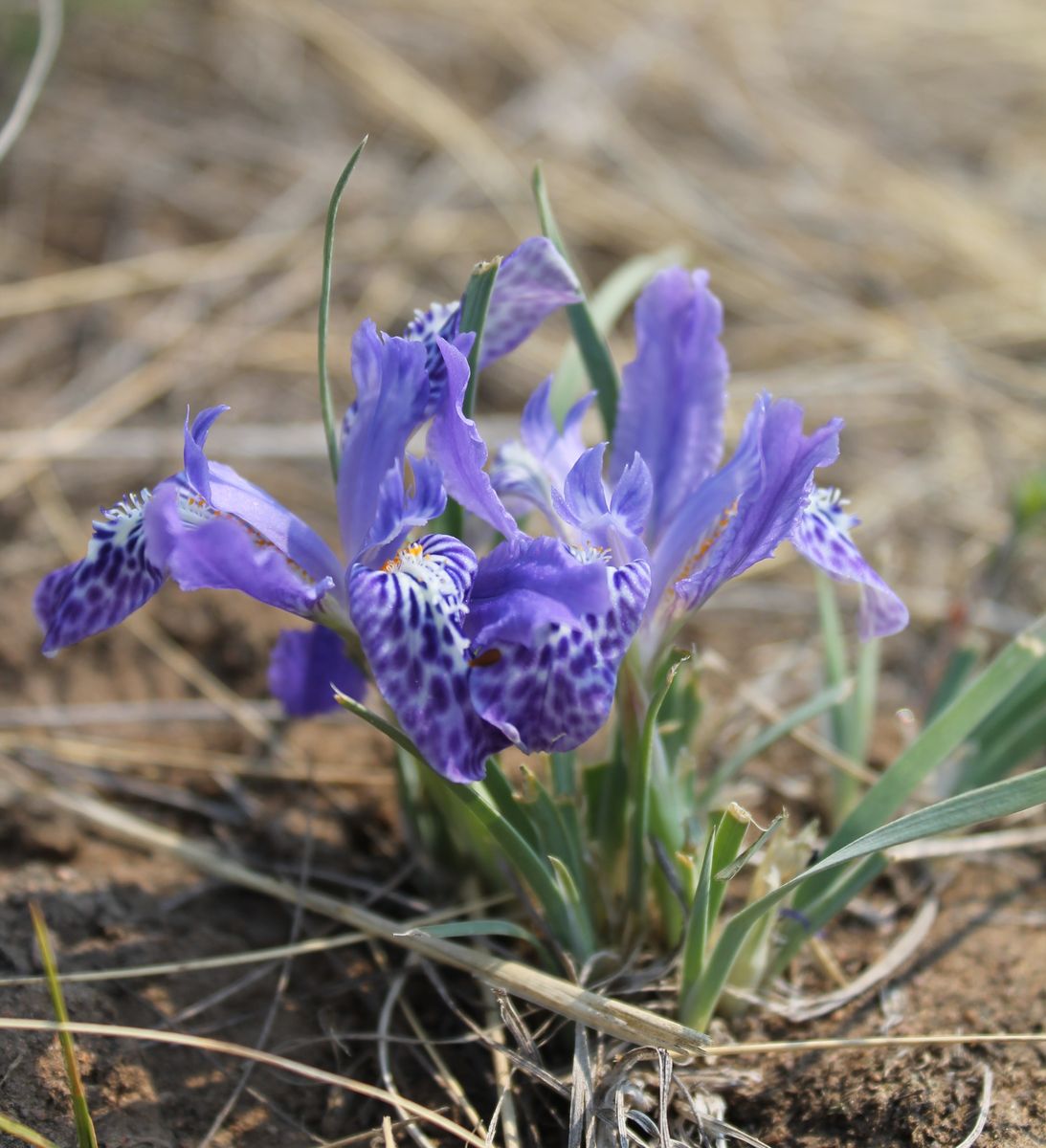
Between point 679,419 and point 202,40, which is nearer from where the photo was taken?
point 679,419

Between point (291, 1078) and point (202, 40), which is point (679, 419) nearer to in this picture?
point (291, 1078)

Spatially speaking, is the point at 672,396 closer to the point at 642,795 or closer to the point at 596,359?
the point at 596,359

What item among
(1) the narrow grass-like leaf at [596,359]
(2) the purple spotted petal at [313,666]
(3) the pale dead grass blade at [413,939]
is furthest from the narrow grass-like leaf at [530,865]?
(1) the narrow grass-like leaf at [596,359]

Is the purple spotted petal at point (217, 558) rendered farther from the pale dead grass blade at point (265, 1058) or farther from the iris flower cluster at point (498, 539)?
the pale dead grass blade at point (265, 1058)

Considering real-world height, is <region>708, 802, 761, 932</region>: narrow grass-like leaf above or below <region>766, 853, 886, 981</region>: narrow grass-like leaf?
above

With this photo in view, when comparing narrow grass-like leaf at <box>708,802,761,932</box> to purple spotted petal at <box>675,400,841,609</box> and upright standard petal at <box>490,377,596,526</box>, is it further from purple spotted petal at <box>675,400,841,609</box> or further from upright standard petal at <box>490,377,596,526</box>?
upright standard petal at <box>490,377,596,526</box>

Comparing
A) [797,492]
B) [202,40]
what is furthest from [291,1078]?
[202,40]

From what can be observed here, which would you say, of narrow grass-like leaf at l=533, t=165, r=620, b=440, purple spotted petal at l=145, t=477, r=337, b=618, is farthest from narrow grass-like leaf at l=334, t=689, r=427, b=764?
narrow grass-like leaf at l=533, t=165, r=620, b=440
